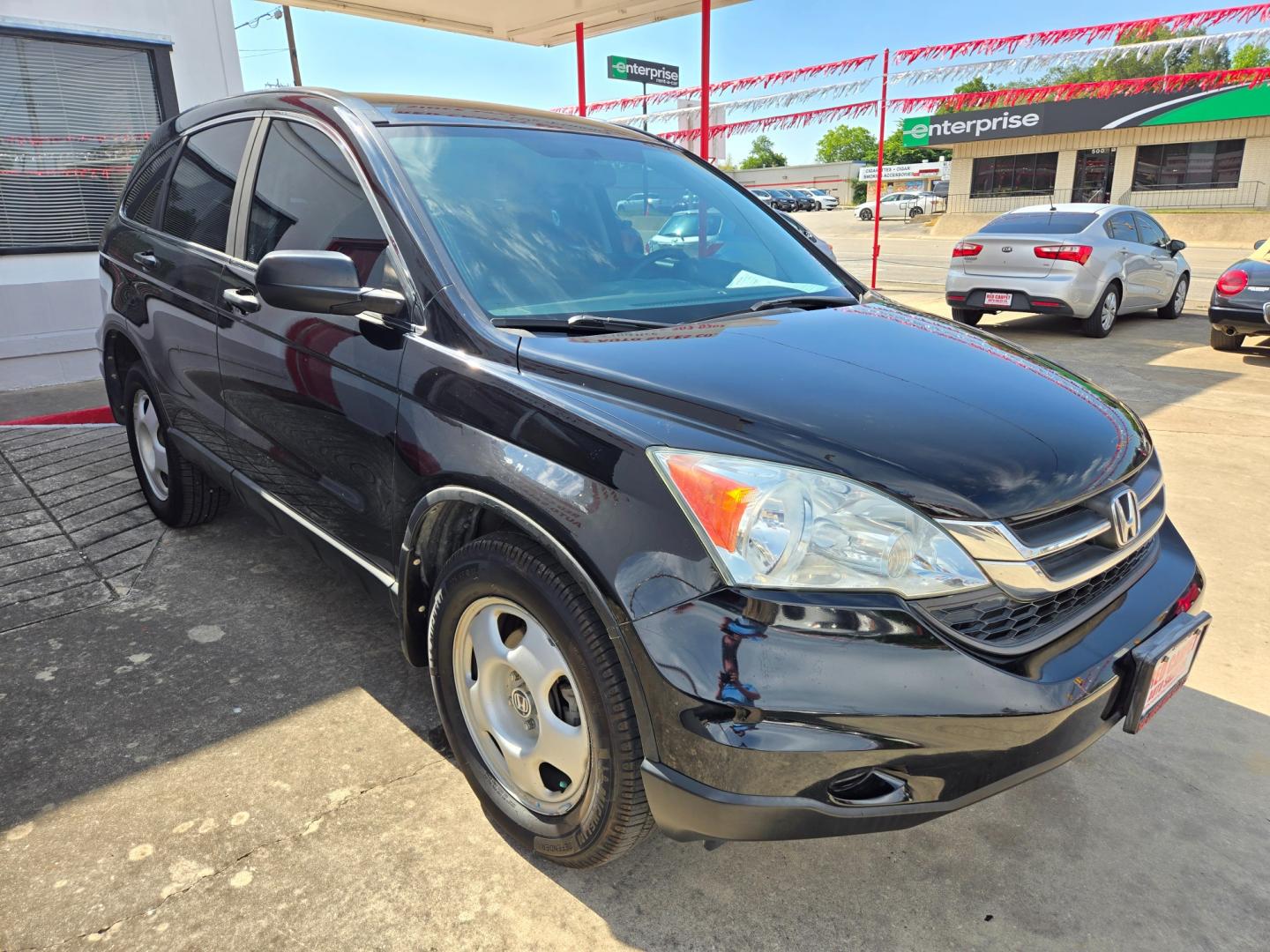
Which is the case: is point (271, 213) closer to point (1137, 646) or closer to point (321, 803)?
point (321, 803)

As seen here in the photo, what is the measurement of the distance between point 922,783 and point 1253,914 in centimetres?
107

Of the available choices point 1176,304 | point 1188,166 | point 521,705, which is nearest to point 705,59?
point 1176,304

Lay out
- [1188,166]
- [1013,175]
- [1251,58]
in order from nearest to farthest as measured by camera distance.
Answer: [1188,166]
[1013,175]
[1251,58]

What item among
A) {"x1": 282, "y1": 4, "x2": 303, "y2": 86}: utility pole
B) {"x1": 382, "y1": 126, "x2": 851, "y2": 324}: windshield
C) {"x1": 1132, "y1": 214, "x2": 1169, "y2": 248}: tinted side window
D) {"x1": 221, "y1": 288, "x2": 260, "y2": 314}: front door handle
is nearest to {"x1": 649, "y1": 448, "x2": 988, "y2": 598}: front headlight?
{"x1": 382, "y1": 126, "x2": 851, "y2": 324}: windshield

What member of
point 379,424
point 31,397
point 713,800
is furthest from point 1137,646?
point 31,397

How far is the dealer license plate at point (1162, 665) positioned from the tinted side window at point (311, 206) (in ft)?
6.53

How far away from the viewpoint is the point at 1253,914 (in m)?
2.04

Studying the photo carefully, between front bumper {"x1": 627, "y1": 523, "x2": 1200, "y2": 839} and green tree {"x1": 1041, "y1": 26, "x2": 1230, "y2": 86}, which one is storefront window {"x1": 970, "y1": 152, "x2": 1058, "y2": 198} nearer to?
green tree {"x1": 1041, "y1": 26, "x2": 1230, "y2": 86}

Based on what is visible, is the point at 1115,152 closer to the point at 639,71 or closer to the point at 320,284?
the point at 639,71

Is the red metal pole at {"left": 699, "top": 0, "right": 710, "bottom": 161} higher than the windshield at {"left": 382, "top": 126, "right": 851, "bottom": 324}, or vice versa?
the red metal pole at {"left": 699, "top": 0, "right": 710, "bottom": 161}

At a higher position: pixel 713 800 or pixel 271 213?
pixel 271 213

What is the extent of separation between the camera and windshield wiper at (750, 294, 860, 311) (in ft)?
8.59

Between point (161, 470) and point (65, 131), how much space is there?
452 cm

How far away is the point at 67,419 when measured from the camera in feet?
19.8
